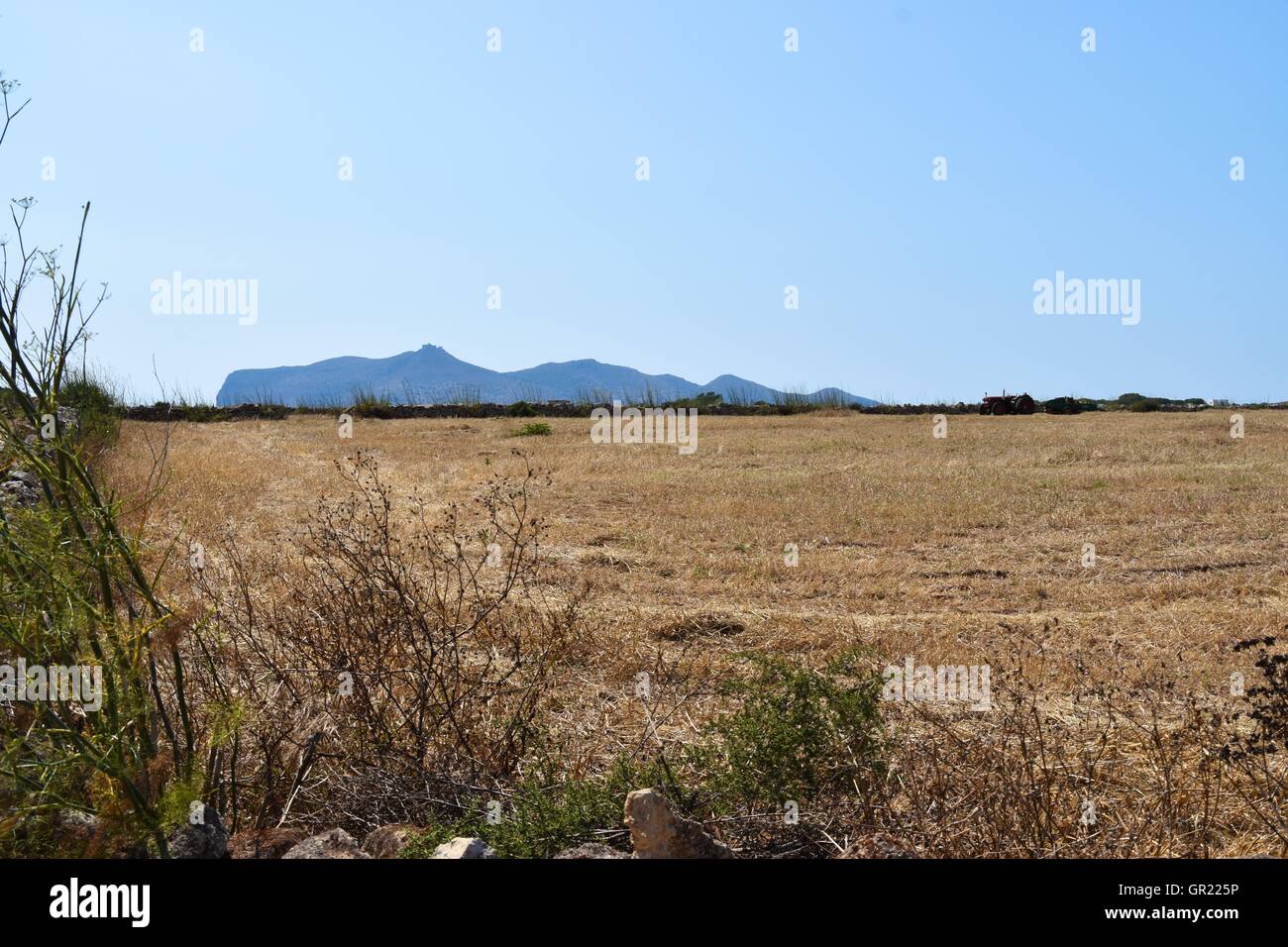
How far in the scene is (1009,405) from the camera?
108ft

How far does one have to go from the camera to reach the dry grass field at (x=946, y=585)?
3.94m

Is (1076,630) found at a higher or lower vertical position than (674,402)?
lower

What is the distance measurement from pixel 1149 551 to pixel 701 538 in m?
4.44

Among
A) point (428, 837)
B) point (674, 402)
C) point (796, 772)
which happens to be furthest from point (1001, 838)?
point (674, 402)

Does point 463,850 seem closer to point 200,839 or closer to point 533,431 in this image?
point 200,839

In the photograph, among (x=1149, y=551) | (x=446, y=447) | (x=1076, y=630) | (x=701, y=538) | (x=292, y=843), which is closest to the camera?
(x=292, y=843)

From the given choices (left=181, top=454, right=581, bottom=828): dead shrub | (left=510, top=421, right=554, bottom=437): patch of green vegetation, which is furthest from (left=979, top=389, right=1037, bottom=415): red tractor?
(left=181, top=454, right=581, bottom=828): dead shrub

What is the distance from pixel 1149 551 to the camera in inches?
392

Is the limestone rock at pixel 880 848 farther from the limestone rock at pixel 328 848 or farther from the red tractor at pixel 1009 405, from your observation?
the red tractor at pixel 1009 405

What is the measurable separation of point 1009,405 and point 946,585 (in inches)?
1023

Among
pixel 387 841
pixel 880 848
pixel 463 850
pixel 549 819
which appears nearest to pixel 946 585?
pixel 880 848

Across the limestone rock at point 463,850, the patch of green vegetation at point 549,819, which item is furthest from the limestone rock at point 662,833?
the limestone rock at point 463,850
